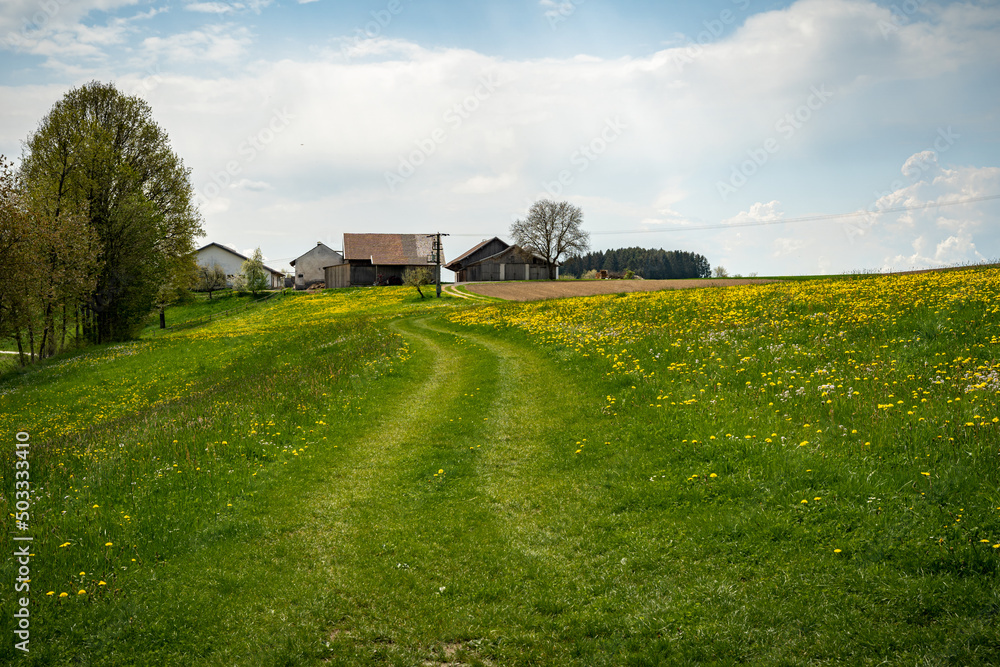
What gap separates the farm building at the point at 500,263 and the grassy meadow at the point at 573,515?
83517 mm

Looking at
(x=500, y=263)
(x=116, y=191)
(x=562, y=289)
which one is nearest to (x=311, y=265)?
(x=500, y=263)

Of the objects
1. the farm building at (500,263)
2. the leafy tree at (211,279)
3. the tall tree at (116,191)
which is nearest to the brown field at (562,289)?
the farm building at (500,263)

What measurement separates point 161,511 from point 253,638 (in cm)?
443

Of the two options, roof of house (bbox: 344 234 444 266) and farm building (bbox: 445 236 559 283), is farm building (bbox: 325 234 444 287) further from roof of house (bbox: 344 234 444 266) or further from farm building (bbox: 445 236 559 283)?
farm building (bbox: 445 236 559 283)

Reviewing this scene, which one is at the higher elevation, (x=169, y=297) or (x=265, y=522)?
(x=169, y=297)

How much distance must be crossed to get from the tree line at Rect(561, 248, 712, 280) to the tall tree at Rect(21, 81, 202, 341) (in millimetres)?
126115

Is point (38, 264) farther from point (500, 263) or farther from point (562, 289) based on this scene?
point (500, 263)

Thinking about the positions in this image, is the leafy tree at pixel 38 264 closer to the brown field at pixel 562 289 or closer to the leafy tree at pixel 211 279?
the brown field at pixel 562 289

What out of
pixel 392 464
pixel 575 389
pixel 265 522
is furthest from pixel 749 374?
pixel 265 522

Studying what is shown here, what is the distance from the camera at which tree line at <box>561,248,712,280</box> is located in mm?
168750

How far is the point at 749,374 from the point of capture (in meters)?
14.6

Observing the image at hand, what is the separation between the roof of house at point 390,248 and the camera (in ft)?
317

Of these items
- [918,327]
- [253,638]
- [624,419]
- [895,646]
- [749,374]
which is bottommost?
[253,638]

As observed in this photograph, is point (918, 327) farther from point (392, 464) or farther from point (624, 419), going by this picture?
point (392, 464)
